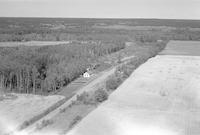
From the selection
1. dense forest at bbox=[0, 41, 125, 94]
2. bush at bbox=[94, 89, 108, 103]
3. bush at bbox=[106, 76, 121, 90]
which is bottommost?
dense forest at bbox=[0, 41, 125, 94]

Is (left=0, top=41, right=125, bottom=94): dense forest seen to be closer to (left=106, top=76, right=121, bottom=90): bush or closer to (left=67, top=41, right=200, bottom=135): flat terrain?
(left=106, top=76, right=121, bottom=90): bush

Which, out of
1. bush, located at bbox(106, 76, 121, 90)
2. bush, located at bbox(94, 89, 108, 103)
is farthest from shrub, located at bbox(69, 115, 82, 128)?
bush, located at bbox(106, 76, 121, 90)

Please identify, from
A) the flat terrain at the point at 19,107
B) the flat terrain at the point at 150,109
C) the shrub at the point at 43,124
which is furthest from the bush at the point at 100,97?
the shrub at the point at 43,124

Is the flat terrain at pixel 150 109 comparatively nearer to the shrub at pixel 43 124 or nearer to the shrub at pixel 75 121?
the shrub at pixel 75 121

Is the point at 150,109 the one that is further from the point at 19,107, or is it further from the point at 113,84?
the point at 19,107

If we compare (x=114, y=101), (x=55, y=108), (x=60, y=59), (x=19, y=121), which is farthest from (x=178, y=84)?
(x=60, y=59)

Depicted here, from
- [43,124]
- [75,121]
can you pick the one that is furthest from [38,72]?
[43,124]
